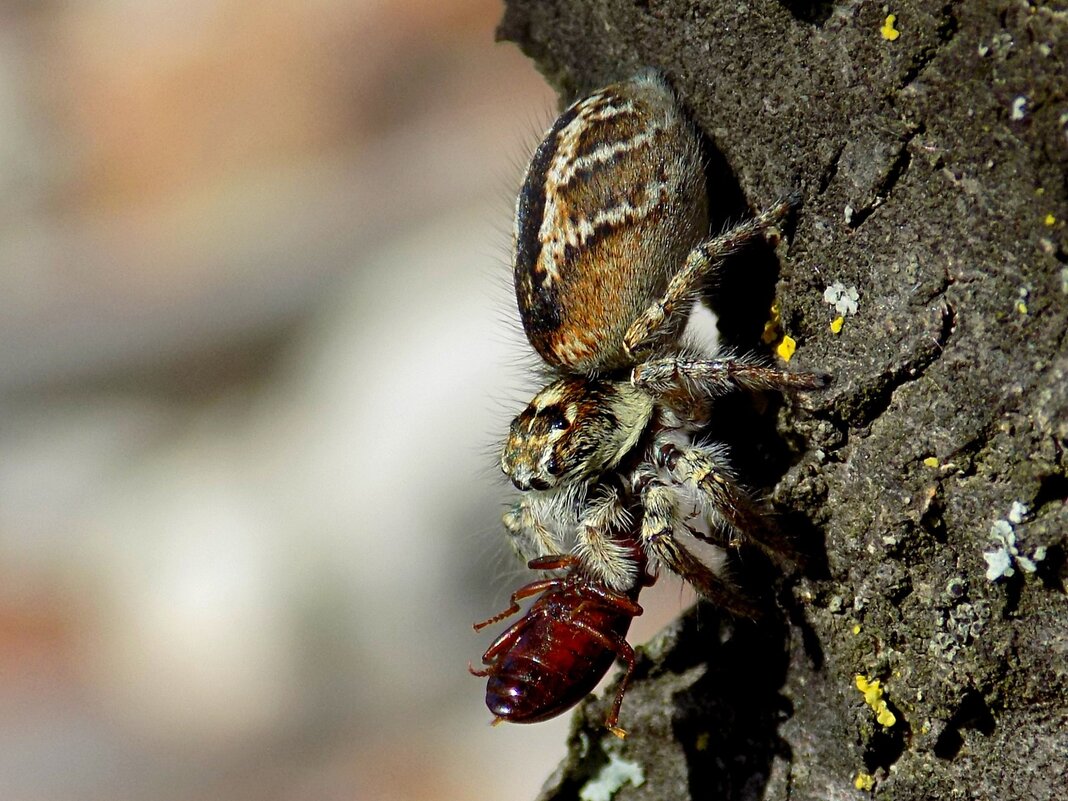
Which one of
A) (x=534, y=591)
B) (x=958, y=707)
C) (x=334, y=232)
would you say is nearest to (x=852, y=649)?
(x=958, y=707)

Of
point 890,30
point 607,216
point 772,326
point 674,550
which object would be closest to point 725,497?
point 674,550

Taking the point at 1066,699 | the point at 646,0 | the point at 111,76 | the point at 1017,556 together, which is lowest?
the point at 1066,699

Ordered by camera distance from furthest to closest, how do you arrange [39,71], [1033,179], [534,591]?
[39,71], [534,591], [1033,179]

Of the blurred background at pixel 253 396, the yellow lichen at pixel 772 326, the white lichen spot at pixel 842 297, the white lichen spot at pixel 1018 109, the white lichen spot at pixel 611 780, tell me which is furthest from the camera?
the blurred background at pixel 253 396

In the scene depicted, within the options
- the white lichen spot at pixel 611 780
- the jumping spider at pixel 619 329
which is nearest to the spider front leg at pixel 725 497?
the jumping spider at pixel 619 329

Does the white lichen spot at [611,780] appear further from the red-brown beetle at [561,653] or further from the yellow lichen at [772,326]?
the yellow lichen at [772,326]

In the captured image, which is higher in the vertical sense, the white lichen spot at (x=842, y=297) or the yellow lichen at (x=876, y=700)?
the white lichen spot at (x=842, y=297)

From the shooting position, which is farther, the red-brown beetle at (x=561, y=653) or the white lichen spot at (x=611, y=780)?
the white lichen spot at (x=611, y=780)

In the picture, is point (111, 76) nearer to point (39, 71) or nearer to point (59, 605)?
point (39, 71)
